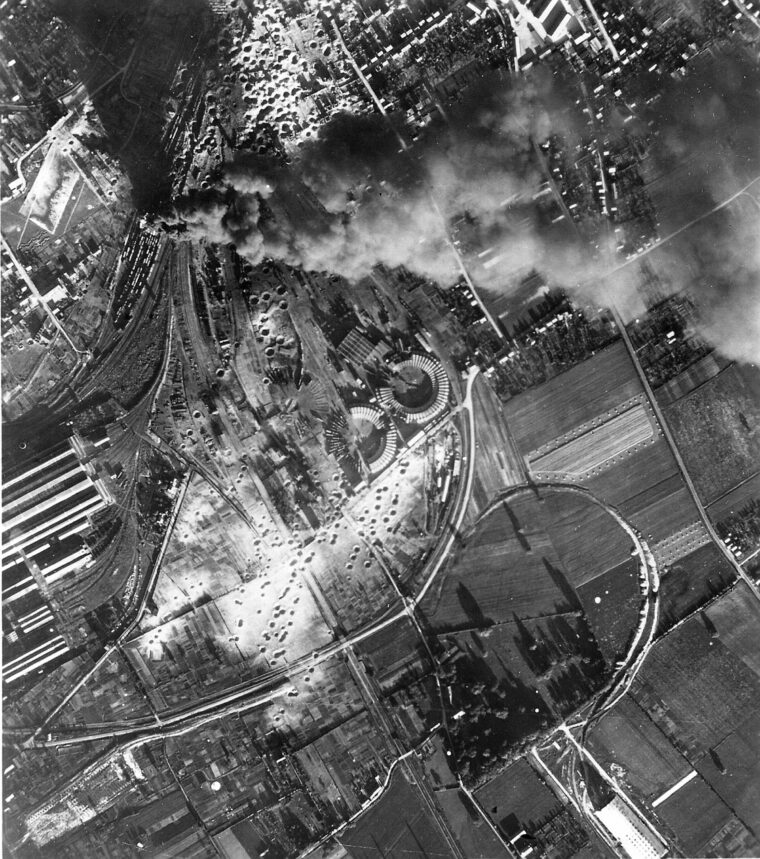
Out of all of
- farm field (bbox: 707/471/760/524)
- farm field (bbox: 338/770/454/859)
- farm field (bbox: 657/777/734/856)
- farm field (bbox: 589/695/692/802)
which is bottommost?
farm field (bbox: 657/777/734/856)

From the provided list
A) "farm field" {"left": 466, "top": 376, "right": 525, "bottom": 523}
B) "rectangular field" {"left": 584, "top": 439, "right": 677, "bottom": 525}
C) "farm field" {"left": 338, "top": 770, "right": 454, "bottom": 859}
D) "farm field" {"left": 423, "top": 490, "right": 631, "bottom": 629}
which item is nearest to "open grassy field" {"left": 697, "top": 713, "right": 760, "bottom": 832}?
"farm field" {"left": 423, "top": 490, "right": 631, "bottom": 629}

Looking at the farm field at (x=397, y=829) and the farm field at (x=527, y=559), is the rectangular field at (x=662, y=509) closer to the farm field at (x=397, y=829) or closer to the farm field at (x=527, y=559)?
the farm field at (x=527, y=559)

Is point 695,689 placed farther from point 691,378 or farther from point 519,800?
point 691,378

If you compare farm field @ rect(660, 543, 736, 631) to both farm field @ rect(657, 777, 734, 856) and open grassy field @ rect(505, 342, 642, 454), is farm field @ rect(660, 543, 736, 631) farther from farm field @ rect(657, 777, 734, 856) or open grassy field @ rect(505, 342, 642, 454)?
open grassy field @ rect(505, 342, 642, 454)

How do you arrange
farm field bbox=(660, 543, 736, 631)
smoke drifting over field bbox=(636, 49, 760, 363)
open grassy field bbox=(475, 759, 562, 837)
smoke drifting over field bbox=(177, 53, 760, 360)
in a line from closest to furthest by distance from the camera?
smoke drifting over field bbox=(177, 53, 760, 360)
smoke drifting over field bbox=(636, 49, 760, 363)
open grassy field bbox=(475, 759, 562, 837)
farm field bbox=(660, 543, 736, 631)

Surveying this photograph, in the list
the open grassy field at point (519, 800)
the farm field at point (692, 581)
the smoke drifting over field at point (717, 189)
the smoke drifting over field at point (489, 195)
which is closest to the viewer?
the smoke drifting over field at point (489, 195)

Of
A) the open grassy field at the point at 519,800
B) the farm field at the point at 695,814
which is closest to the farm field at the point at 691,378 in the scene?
the farm field at the point at 695,814

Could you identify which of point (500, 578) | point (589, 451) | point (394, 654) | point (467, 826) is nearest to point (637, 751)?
point (467, 826)
